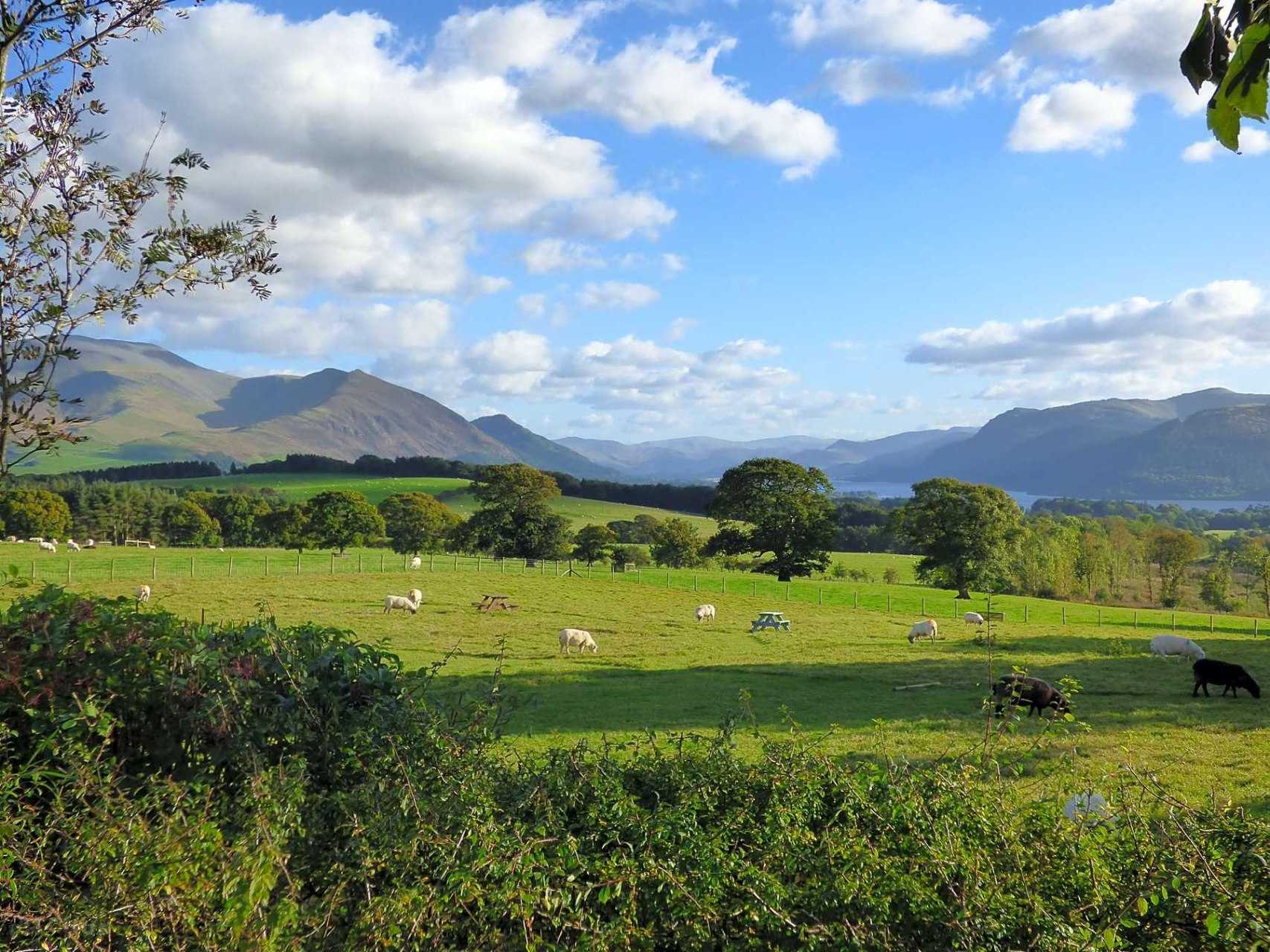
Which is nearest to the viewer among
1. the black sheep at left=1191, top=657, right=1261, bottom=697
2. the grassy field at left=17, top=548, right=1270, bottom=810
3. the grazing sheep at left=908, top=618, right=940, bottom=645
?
the grassy field at left=17, top=548, right=1270, bottom=810

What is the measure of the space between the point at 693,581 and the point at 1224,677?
1580 inches

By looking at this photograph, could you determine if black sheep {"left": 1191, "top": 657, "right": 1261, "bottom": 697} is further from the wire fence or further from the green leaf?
the green leaf

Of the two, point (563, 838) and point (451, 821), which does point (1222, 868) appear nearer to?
point (563, 838)

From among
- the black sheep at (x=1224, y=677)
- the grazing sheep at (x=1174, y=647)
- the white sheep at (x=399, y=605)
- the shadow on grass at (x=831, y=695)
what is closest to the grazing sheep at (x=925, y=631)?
the shadow on grass at (x=831, y=695)

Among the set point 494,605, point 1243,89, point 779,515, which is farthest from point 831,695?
point 779,515

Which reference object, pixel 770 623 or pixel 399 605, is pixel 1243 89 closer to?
pixel 770 623

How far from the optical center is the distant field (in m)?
125

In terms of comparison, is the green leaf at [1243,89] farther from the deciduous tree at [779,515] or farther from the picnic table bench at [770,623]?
the deciduous tree at [779,515]

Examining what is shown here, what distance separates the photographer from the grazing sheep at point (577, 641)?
29156 mm

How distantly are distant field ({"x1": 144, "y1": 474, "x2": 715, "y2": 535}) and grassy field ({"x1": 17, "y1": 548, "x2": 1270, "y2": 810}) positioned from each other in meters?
64.8

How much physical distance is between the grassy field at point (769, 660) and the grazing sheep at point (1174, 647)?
21.6 inches

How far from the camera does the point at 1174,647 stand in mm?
28891

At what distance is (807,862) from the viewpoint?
183 inches

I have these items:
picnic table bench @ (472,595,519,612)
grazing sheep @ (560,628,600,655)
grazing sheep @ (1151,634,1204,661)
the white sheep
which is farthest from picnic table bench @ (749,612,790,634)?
the white sheep
